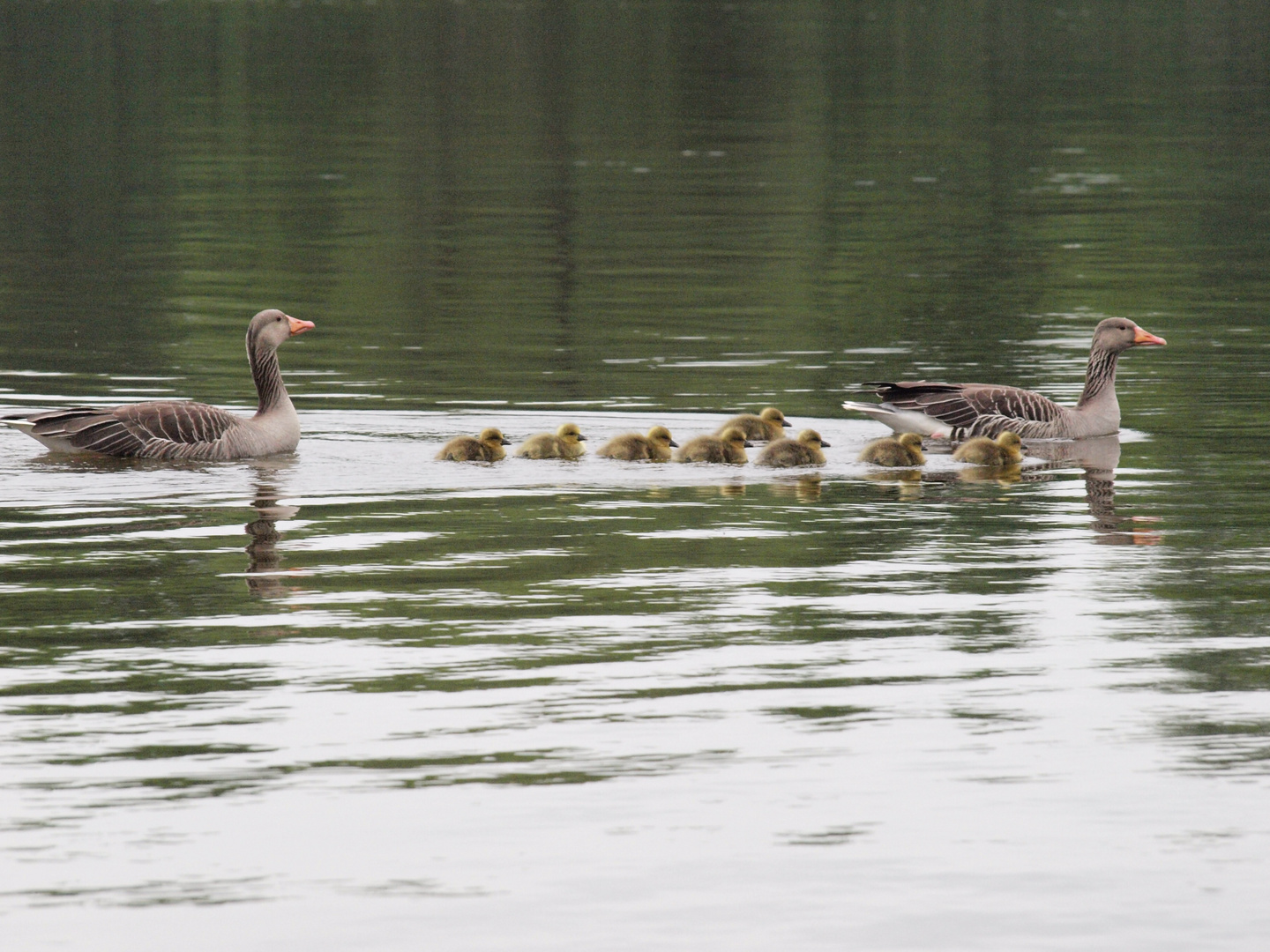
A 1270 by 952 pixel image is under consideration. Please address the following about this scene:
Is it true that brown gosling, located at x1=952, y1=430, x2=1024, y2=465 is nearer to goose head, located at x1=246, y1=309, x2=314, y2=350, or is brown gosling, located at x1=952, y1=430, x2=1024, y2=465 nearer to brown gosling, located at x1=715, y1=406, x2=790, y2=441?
brown gosling, located at x1=715, y1=406, x2=790, y2=441

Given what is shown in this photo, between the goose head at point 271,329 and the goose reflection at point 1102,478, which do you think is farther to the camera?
the goose head at point 271,329

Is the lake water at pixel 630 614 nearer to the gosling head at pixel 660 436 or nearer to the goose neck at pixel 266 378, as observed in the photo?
the gosling head at pixel 660 436

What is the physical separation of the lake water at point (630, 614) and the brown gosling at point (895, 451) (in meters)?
0.34

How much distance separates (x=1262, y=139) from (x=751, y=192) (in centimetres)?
1835

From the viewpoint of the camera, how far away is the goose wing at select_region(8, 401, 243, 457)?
18719mm

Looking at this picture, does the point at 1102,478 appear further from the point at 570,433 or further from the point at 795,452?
the point at 570,433

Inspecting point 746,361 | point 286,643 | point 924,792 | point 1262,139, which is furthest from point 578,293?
point 1262,139

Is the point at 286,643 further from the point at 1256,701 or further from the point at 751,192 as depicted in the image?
the point at 751,192

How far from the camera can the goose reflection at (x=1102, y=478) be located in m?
15.6

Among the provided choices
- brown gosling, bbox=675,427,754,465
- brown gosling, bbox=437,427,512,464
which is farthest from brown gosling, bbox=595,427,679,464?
brown gosling, bbox=437,427,512,464

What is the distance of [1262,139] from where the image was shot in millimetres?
60844

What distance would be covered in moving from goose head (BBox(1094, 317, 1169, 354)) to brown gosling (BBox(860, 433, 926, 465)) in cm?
351

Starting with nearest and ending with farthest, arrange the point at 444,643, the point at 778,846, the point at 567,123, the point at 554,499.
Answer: the point at 778,846 < the point at 444,643 < the point at 554,499 < the point at 567,123

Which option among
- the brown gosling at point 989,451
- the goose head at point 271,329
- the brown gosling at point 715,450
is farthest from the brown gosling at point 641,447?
the goose head at point 271,329
